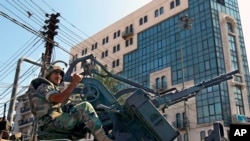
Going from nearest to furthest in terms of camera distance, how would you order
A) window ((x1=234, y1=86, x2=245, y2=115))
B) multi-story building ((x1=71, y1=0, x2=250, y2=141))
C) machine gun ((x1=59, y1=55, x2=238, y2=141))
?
machine gun ((x1=59, y1=55, x2=238, y2=141)) → multi-story building ((x1=71, y1=0, x2=250, y2=141)) → window ((x1=234, y1=86, x2=245, y2=115))

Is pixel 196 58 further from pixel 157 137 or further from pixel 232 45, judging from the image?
pixel 157 137

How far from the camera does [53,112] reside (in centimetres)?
418

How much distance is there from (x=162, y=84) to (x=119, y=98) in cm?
3368

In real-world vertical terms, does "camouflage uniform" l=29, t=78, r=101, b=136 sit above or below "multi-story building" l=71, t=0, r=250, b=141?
below

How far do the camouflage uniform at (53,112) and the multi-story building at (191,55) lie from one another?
26.2 metres

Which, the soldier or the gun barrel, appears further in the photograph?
the gun barrel

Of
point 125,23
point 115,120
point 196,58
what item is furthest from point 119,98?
point 125,23

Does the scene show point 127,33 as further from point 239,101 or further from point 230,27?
point 239,101

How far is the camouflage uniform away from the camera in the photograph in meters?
3.96

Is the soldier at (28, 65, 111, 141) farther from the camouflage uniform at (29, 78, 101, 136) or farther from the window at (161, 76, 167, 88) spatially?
the window at (161, 76, 167, 88)

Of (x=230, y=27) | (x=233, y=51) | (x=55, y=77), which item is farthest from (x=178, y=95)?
(x=230, y=27)

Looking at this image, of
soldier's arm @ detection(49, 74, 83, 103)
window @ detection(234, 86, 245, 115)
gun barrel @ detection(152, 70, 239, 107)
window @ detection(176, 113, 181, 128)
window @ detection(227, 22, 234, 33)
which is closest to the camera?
soldier's arm @ detection(49, 74, 83, 103)

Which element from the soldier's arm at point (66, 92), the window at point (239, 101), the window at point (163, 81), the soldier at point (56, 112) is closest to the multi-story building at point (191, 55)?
the window at point (239, 101)

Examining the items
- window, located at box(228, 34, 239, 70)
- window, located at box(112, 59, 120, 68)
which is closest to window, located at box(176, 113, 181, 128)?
window, located at box(228, 34, 239, 70)
